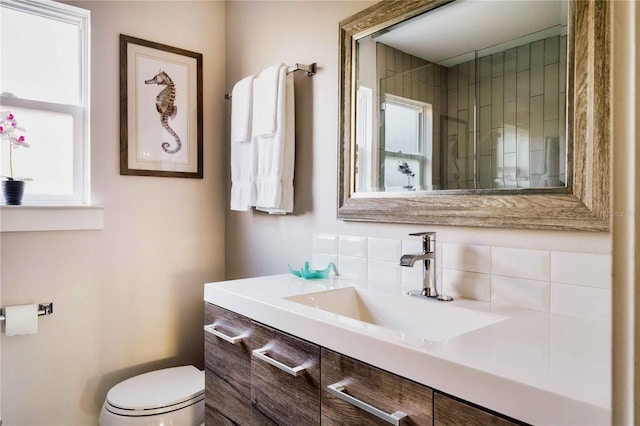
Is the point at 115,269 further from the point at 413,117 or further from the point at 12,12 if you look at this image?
the point at 413,117

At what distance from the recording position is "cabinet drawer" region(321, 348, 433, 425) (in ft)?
2.39

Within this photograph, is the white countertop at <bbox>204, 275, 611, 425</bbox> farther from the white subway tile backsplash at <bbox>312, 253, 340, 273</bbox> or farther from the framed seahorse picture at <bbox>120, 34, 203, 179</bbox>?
the framed seahorse picture at <bbox>120, 34, 203, 179</bbox>

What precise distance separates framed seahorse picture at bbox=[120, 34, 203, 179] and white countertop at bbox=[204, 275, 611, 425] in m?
1.24

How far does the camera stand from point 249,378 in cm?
118

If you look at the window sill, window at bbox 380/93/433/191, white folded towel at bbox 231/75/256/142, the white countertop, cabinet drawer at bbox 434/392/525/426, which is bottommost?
cabinet drawer at bbox 434/392/525/426

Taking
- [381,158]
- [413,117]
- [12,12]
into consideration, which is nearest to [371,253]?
[381,158]

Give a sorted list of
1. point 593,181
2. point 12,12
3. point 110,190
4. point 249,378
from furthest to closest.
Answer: point 110,190 → point 12,12 → point 249,378 → point 593,181

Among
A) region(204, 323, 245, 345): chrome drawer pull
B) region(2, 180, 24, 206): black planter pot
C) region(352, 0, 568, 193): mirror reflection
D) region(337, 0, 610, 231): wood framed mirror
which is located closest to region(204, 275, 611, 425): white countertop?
region(204, 323, 245, 345): chrome drawer pull

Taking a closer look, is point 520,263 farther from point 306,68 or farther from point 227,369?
point 306,68

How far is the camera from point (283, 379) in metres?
1.04

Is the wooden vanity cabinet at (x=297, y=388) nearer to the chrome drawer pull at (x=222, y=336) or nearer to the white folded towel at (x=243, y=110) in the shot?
the chrome drawer pull at (x=222, y=336)

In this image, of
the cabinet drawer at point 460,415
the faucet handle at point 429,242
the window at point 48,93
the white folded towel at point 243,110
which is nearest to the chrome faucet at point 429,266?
the faucet handle at point 429,242

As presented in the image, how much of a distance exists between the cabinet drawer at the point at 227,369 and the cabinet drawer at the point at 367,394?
351mm

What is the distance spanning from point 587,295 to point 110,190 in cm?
187
